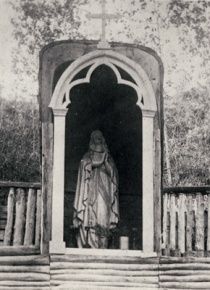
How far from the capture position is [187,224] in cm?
956

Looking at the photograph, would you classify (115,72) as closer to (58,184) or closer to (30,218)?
(58,184)

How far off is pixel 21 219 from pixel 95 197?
0.91 metres

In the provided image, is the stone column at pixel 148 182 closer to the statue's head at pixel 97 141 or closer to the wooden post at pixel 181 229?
the wooden post at pixel 181 229

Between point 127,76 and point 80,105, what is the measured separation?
78cm

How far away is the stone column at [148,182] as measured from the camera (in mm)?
9438

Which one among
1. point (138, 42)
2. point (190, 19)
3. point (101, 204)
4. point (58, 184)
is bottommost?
point (101, 204)

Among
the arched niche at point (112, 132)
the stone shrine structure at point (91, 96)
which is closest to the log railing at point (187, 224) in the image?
the stone shrine structure at point (91, 96)

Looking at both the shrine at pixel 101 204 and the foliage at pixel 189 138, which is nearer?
the shrine at pixel 101 204

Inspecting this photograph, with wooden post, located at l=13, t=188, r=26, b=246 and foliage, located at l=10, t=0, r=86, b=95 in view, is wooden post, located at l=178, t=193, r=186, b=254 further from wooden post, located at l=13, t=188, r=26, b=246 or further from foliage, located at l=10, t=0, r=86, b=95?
foliage, located at l=10, t=0, r=86, b=95

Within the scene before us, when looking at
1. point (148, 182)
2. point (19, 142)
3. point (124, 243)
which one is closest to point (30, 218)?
point (124, 243)

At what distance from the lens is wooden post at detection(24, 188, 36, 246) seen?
952 cm

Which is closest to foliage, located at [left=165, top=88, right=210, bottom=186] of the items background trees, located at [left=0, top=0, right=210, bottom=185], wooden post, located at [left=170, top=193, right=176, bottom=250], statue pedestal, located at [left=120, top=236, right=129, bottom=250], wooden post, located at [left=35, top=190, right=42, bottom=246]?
background trees, located at [left=0, top=0, right=210, bottom=185]

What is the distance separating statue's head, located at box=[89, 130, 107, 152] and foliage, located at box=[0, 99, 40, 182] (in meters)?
0.70

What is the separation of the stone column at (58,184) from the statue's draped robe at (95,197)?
435 mm
